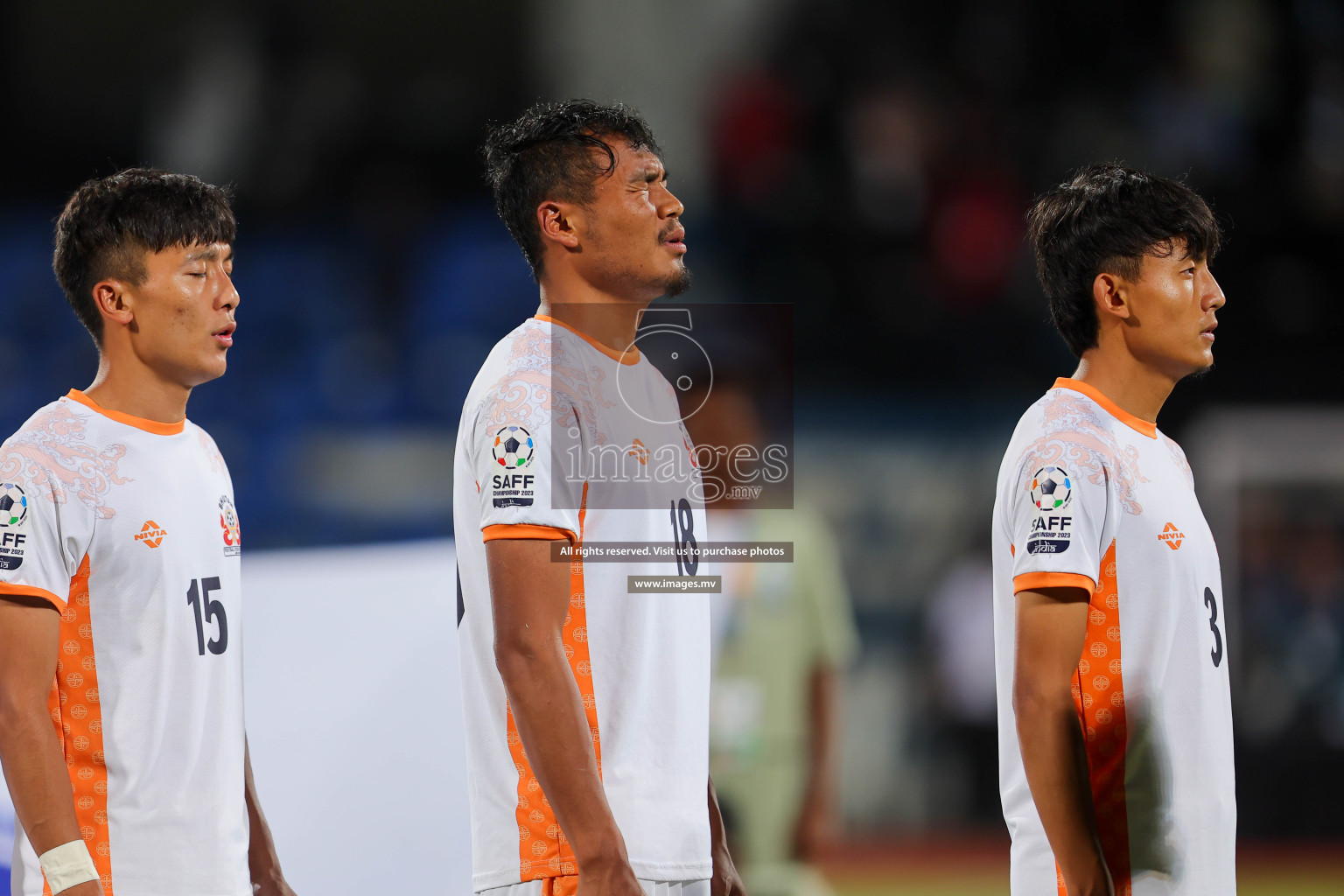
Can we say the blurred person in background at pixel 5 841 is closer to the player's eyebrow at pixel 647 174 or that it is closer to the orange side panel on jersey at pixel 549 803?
the orange side panel on jersey at pixel 549 803

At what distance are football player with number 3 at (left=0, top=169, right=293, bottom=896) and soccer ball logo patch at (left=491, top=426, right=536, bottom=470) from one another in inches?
30.8

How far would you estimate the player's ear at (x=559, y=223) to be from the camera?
3.01 m

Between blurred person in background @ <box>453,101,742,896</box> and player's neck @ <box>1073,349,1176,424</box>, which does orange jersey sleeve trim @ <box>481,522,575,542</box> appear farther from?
player's neck @ <box>1073,349,1176,424</box>

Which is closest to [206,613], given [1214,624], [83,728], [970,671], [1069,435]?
[83,728]

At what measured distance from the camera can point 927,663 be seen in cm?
816

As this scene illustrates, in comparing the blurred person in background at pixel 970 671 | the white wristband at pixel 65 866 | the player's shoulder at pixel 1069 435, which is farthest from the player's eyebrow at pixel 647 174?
the blurred person in background at pixel 970 671

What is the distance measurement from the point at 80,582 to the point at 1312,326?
25.5 ft

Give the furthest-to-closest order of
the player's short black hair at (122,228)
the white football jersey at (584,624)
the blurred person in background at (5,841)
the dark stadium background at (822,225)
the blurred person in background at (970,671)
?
the blurred person in background at (970,671) → the dark stadium background at (822,225) → the blurred person in background at (5,841) → the player's short black hair at (122,228) → the white football jersey at (584,624)

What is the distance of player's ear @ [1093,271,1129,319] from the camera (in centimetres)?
310

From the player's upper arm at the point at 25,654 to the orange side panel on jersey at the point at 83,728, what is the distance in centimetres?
5

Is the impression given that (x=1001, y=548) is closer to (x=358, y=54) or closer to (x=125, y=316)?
(x=125, y=316)

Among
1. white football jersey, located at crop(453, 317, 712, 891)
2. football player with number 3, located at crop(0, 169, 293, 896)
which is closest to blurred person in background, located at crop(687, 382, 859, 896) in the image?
white football jersey, located at crop(453, 317, 712, 891)

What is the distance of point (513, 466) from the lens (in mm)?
2699

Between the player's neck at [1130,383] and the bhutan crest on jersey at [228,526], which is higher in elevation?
the player's neck at [1130,383]
